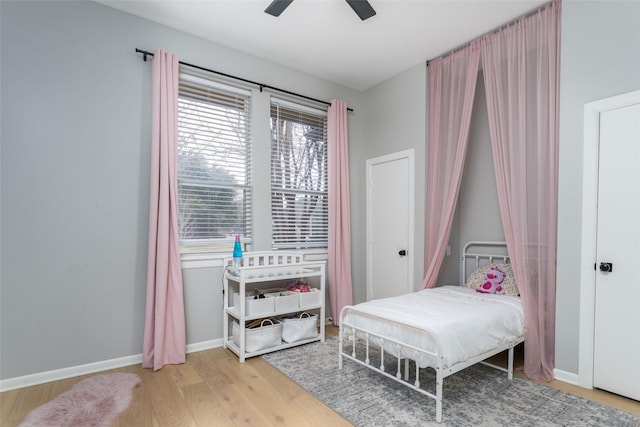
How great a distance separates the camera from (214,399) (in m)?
2.26

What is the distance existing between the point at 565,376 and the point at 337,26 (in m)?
3.32

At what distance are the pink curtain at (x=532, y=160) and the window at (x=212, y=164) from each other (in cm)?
239

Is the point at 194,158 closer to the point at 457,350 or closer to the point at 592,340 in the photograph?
the point at 457,350

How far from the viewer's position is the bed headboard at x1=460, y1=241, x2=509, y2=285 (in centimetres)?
343

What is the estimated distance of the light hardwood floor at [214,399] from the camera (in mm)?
2010

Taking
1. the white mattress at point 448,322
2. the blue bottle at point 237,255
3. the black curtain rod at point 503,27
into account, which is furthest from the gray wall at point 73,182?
the black curtain rod at point 503,27

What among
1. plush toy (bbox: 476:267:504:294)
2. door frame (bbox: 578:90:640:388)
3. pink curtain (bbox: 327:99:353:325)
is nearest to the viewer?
door frame (bbox: 578:90:640:388)

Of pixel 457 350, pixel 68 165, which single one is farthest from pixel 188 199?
pixel 457 350

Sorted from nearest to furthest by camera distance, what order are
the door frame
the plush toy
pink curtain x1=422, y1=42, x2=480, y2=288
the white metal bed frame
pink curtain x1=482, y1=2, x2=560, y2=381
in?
the white metal bed frame → the door frame → pink curtain x1=482, y1=2, x2=560, y2=381 → the plush toy → pink curtain x1=422, y1=42, x2=480, y2=288

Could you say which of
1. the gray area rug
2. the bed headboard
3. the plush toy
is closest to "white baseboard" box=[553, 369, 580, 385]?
the gray area rug

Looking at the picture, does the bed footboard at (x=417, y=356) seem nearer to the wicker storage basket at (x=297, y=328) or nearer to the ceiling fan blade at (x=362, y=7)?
the wicker storage basket at (x=297, y=328)

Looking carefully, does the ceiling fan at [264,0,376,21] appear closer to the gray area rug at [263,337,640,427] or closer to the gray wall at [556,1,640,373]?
the gray wall at [556,1,640,373]

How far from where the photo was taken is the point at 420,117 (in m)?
3.62

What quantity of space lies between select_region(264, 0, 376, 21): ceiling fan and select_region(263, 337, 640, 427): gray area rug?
2732mm
